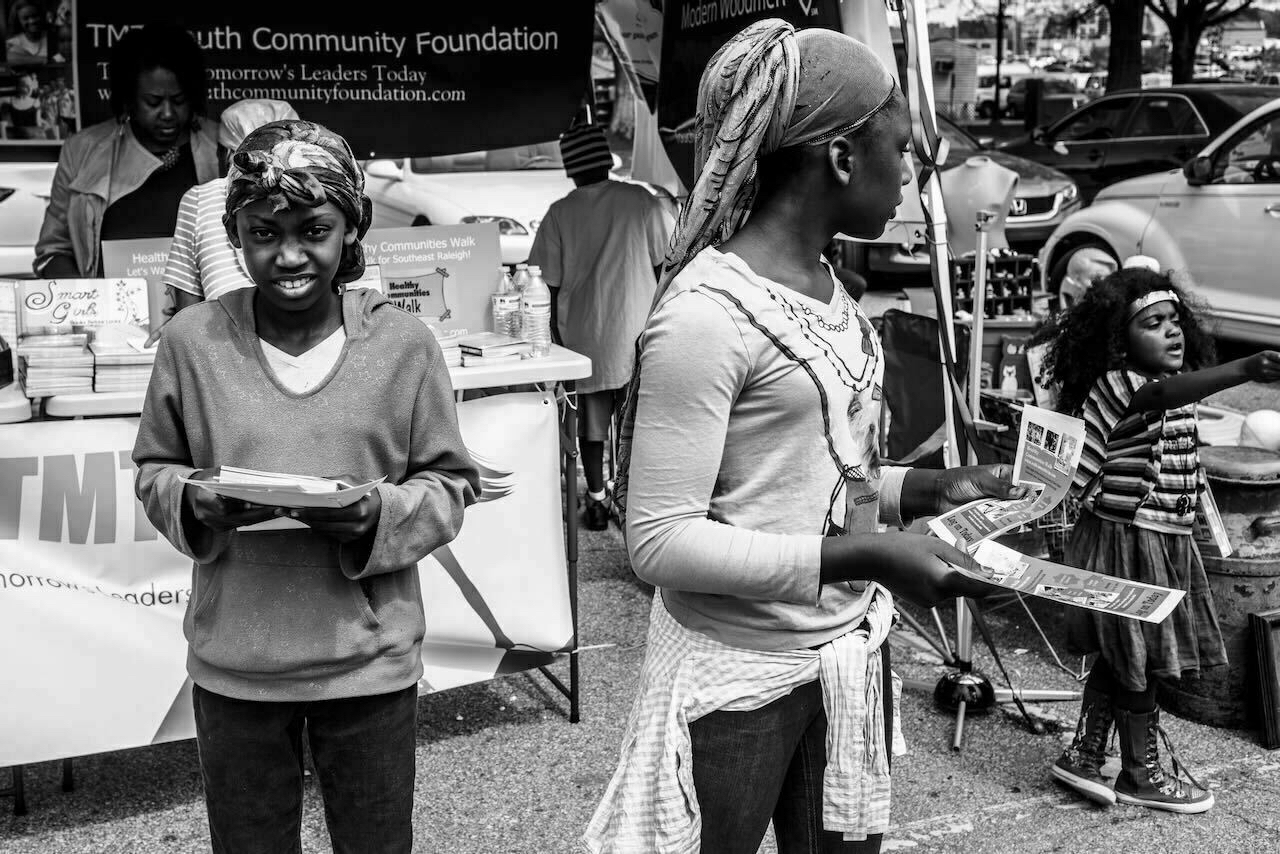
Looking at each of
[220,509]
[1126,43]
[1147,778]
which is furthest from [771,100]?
[1126,43]

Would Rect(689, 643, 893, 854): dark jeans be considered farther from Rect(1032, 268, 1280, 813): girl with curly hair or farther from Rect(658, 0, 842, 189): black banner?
Rect(658, 0, 842, 189): black banner

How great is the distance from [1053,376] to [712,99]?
7.76 feet

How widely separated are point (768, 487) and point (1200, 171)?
913cm

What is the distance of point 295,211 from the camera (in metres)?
→ 2.06

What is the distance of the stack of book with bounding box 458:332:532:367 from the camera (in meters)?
3.91

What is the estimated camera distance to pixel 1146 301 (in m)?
3.61

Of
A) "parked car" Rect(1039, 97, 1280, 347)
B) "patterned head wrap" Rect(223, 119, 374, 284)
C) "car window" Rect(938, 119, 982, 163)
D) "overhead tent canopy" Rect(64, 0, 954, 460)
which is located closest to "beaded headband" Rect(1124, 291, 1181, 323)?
"overhead tent canopy" Rect(64, 0, 954, 460)

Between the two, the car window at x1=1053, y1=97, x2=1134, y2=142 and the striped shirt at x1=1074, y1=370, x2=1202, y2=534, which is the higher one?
the car window at x1=1053, y1=97, x2=1134, y2=142

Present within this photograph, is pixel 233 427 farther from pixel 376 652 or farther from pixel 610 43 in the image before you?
pixel 610 43

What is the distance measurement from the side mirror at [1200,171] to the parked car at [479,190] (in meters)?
4.58

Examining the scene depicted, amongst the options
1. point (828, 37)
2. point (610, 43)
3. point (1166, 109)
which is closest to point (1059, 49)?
point (1166, 109)

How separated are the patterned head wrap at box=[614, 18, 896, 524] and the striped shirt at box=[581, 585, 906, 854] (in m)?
0.38

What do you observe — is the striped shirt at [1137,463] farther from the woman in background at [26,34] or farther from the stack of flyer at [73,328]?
the woman in background at [26,34]

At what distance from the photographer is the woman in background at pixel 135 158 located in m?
4.23
